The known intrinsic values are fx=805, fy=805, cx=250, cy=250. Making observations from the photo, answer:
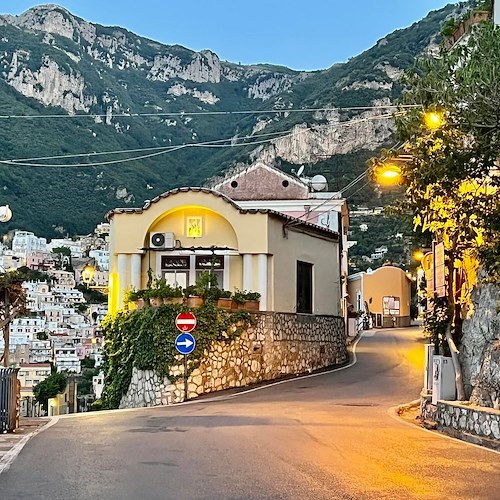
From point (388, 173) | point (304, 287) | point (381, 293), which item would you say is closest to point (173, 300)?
point (304, 287)

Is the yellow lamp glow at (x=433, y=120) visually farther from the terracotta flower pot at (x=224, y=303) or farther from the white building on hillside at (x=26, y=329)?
the white building on hillside at (x=26, y=329)

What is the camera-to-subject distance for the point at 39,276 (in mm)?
131875

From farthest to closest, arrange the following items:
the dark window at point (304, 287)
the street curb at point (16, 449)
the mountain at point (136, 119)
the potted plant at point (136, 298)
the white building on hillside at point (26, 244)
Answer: the white building on hillside at point (26, 244), the mountain at point (136, 119), the dark window at point (304, 287), the potted plant at point (136, 298), the street curb at point (16, 449)

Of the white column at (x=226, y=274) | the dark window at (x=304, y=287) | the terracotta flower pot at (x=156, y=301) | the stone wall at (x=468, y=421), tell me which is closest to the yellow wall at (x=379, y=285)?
the dark window at (x=304, y=287)

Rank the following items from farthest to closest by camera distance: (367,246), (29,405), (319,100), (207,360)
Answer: (319,100), (367,246), (29,405), (207,360)

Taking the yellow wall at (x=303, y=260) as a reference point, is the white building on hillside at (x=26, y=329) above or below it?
below

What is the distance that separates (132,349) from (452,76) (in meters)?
16.4

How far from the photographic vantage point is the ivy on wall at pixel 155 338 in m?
25.6

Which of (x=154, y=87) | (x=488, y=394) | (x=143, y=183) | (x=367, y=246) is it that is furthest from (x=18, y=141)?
(x=488, y=394)

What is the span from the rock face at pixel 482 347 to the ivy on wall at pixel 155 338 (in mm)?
10559

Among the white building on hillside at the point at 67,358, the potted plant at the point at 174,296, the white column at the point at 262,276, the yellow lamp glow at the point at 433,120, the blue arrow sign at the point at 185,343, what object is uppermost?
the yellow lamp glow at the point at 433,120

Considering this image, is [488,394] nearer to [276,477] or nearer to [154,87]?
[276,477]

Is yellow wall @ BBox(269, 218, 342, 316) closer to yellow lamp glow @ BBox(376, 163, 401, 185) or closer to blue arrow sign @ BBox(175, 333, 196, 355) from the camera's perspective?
blue arrow sign @ BBox(175, 333, 196, 355)

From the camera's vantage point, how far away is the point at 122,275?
1220 inches
